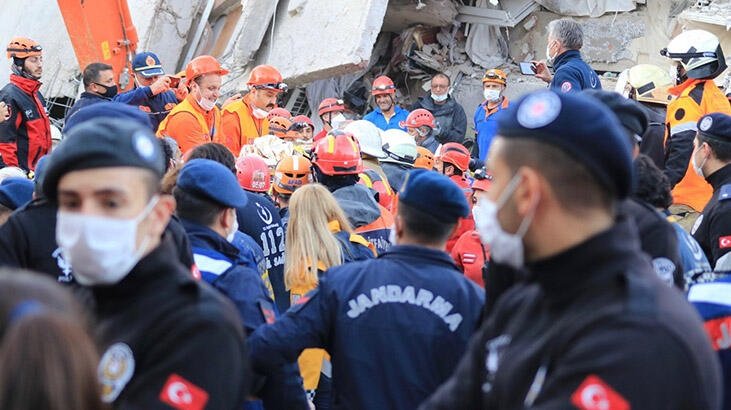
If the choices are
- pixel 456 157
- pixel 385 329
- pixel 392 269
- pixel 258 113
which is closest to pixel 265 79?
pixel 258 113

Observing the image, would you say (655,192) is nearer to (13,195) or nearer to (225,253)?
(225,253)

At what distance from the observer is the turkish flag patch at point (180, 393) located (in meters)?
2.79

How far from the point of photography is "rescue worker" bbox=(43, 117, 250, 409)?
280cm

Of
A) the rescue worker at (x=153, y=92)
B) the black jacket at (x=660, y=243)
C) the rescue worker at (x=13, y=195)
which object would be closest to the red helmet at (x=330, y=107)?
the rescue worker at (x=153, y=92)

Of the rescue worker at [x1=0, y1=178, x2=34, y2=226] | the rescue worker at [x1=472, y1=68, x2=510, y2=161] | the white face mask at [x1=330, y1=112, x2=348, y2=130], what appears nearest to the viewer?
the rescue worker at [x1=0, y1=178, x2=34, y2=226]

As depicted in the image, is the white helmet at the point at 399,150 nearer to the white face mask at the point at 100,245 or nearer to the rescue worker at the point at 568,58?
the rescue worker at the point at 568,58

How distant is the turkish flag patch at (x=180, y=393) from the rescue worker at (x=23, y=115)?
8.58 m

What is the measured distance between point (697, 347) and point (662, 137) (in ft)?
22.1

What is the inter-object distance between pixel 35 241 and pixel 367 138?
521 cm

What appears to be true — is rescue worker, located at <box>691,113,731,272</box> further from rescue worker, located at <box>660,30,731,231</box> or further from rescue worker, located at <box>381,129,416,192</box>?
→ rescue worker, located at <box>381,129,416,192</box>

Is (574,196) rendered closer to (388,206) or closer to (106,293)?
(106,293)

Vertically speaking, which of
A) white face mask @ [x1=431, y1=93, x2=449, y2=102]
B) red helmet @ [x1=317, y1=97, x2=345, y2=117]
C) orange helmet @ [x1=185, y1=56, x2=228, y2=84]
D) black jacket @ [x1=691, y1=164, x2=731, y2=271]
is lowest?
white face mask @ [x1=431, y1=93, x2=449, y2=102]

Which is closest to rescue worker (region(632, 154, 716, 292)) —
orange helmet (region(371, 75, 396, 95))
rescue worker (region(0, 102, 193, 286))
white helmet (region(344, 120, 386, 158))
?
rescue worker (region(0, 102, 193, 286))

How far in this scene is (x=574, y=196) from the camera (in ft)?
8.39
